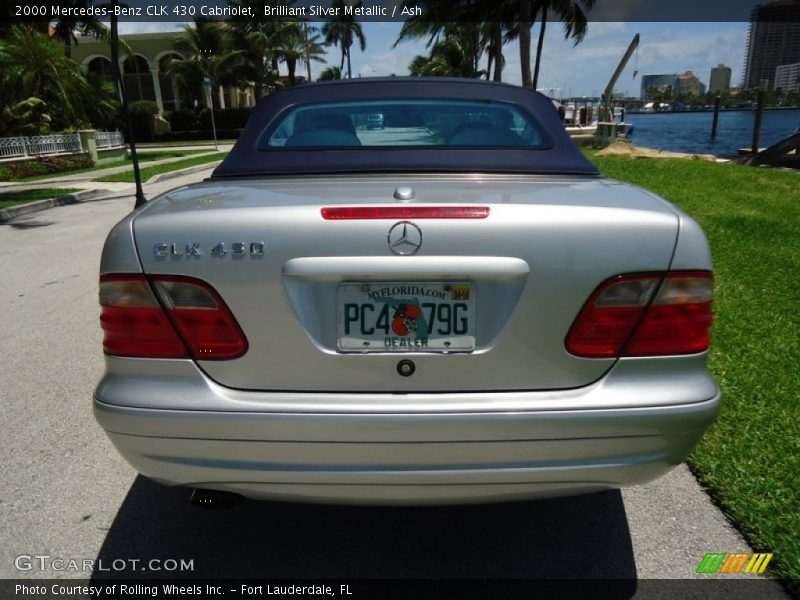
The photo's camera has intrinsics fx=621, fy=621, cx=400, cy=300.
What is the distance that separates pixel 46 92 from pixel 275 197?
87.9 feet

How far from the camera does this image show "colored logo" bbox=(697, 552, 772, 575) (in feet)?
7.03

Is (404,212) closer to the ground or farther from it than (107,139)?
farther from it

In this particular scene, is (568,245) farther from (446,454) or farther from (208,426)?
(208,426)

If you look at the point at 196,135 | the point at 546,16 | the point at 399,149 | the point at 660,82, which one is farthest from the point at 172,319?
the point at 660,82

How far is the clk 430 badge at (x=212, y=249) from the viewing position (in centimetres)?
174

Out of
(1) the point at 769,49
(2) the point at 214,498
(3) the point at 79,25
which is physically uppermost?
(1) the point at 769,49

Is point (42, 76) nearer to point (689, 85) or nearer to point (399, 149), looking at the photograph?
point (399, 149)

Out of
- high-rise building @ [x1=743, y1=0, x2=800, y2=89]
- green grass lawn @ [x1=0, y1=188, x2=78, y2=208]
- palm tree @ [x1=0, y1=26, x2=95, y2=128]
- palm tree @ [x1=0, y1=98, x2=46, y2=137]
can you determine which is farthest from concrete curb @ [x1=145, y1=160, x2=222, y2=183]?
high-rise building @ [x1=743, y1=0, x2=800, y2=89]

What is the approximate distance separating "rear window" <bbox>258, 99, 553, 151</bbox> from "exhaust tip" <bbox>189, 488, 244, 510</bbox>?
1.53m

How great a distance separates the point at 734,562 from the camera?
218 cm

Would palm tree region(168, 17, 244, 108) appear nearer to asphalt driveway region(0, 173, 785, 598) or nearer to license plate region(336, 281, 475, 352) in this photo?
asphalt driveway region(0, 173, 785, 598)

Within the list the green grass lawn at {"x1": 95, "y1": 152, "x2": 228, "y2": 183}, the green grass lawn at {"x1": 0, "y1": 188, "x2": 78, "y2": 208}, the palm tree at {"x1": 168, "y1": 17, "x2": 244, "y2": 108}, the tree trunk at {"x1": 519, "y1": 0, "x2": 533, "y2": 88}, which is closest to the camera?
the green grass lawn at {"x1": 0, "y1": 188, "x2": 78, "y2": 208}

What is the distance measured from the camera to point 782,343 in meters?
4.05
